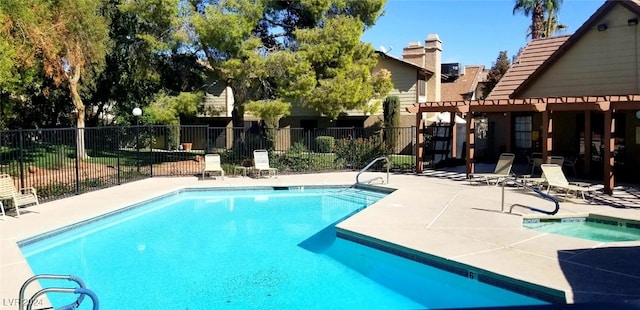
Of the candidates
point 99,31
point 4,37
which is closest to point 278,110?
point 99,31

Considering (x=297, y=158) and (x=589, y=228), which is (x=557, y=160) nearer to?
(x=589, y=228)

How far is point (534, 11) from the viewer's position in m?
31.2

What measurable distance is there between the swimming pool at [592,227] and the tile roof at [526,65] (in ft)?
30.8

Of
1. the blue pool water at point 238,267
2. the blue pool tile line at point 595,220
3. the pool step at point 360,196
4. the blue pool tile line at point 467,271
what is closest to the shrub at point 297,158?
the pool step at point 360,196

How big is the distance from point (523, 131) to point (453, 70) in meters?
18.1

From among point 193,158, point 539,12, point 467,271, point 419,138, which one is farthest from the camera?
point 539,12

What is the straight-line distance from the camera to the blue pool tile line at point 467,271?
5946 millimetres

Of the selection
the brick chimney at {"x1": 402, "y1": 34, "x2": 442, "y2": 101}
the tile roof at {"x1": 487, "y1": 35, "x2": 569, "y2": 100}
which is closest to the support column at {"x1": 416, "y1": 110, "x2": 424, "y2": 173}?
the tile roof at {"x1": 487, "y1": 35, "x2": 569, "y2": 100}

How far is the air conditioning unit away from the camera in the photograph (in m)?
37.0

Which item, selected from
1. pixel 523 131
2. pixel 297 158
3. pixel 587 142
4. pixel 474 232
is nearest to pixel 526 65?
pixel 523 131

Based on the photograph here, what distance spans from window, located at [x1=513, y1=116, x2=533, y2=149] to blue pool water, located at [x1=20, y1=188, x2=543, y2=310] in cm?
1124

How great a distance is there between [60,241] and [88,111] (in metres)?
24.9

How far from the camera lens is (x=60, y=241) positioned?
9.43m

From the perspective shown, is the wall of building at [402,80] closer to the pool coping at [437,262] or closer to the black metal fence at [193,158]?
the black metal fence at [193,158]
